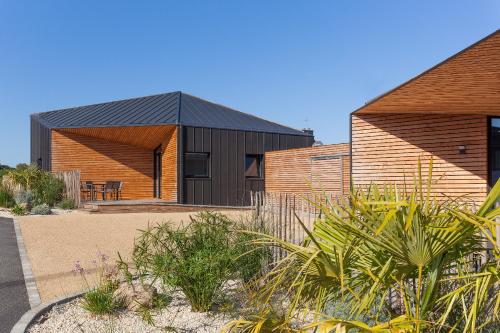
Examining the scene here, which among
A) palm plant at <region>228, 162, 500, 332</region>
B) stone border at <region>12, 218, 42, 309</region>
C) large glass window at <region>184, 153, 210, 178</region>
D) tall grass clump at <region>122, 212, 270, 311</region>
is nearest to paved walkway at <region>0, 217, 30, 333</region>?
stone border at <region>12, 218, 42, 309</region>

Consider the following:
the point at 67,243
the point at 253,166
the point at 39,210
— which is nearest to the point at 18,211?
the point at 39,210

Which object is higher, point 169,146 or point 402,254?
point 169,146

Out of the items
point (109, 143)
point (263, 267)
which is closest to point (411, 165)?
point (263, 267)

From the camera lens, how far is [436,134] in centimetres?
1110

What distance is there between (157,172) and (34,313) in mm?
18465

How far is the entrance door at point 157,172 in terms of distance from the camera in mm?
22562

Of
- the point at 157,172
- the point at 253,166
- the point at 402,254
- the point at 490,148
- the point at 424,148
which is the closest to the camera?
the point at 402,254

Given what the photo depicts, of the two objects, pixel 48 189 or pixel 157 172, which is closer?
pixel 48 189

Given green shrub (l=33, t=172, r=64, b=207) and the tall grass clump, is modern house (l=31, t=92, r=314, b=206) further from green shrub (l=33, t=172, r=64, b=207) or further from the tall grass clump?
the tall grass clump

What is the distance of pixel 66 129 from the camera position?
21.3m

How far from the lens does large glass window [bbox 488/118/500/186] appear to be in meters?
10.6

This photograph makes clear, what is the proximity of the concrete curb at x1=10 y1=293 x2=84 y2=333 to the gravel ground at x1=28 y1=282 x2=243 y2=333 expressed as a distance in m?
0.06

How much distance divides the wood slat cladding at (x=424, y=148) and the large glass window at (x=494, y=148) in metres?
0.25

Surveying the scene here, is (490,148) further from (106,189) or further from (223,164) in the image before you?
(106,189)
